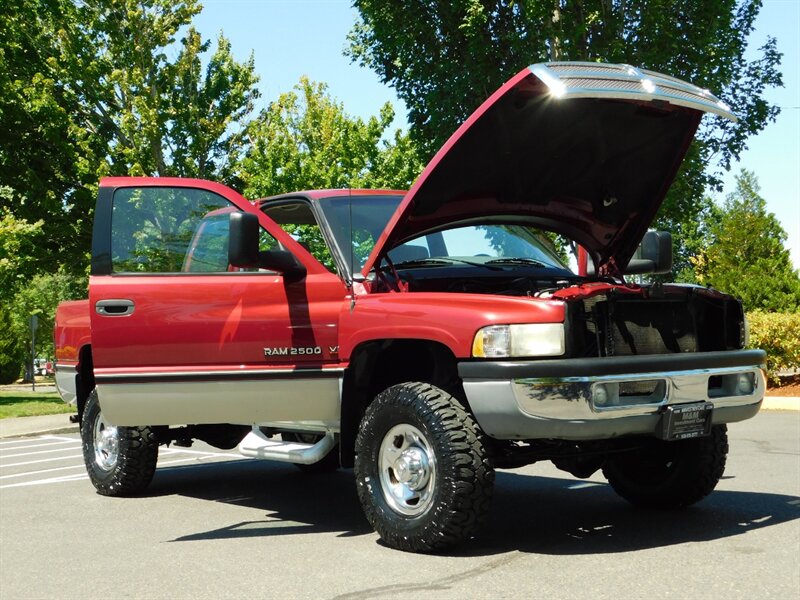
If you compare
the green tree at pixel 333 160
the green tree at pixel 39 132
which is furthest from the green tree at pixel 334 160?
the green tree at pixel 39 132

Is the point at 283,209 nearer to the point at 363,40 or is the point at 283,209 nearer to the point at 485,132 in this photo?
the point at 485,132

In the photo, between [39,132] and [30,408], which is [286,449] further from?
[39,132]

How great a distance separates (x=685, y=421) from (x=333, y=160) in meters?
22.1

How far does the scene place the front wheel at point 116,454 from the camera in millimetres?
7742

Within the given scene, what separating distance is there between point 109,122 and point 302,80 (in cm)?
560

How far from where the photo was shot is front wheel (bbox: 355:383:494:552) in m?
5.16

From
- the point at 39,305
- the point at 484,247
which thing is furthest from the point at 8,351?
the point at 484,247

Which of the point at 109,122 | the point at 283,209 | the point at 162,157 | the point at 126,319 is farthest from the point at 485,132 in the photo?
the point at 109,122

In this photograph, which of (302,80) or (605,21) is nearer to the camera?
(605,21)

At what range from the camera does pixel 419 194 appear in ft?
19.3

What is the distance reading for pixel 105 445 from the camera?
26.3 feet

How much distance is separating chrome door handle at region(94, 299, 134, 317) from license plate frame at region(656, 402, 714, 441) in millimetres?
3299

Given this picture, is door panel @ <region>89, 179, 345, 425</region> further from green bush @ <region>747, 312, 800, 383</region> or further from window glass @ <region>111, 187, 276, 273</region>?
green bush @ <region>747, 312, 800, 383</region>

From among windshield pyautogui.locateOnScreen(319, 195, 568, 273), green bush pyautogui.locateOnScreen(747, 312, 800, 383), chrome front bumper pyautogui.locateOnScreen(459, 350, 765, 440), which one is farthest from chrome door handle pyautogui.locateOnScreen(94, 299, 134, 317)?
green bush pyautogui.locateOnScreen(747, 312, 800, 383)
